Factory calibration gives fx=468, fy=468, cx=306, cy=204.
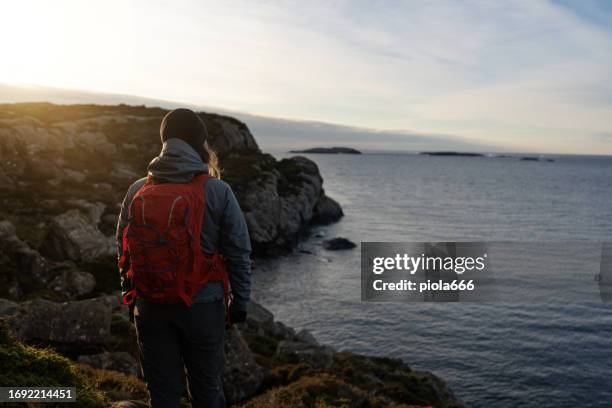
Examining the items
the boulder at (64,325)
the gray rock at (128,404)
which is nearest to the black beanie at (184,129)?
the gray rock at (128,404)

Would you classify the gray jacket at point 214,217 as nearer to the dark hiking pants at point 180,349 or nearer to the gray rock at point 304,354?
the dark hiking pants at point 180,349

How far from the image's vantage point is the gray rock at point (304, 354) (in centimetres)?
1698

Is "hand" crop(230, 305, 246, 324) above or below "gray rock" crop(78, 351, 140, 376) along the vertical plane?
above

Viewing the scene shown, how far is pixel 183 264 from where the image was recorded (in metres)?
4.32

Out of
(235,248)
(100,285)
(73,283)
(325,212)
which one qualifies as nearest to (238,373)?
(235,248)

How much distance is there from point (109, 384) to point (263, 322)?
17.4 meters

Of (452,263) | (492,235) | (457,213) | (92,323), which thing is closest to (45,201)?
(92,323)

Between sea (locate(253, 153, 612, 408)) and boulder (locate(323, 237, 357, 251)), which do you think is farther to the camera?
boulder (locate(323, 237, 357, 251))

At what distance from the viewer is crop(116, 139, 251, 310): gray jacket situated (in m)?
4.50

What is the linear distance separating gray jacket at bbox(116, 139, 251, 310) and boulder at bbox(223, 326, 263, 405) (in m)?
7.54

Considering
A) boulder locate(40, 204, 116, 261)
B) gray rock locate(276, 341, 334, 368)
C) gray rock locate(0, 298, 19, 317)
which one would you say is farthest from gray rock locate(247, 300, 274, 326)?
gray rock locate(0, 298, 19, 317)

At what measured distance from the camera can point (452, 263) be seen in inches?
2137

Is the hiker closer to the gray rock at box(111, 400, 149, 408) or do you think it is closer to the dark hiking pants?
the dark hiking pants

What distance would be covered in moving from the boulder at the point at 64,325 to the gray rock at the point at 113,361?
0.46 metres
